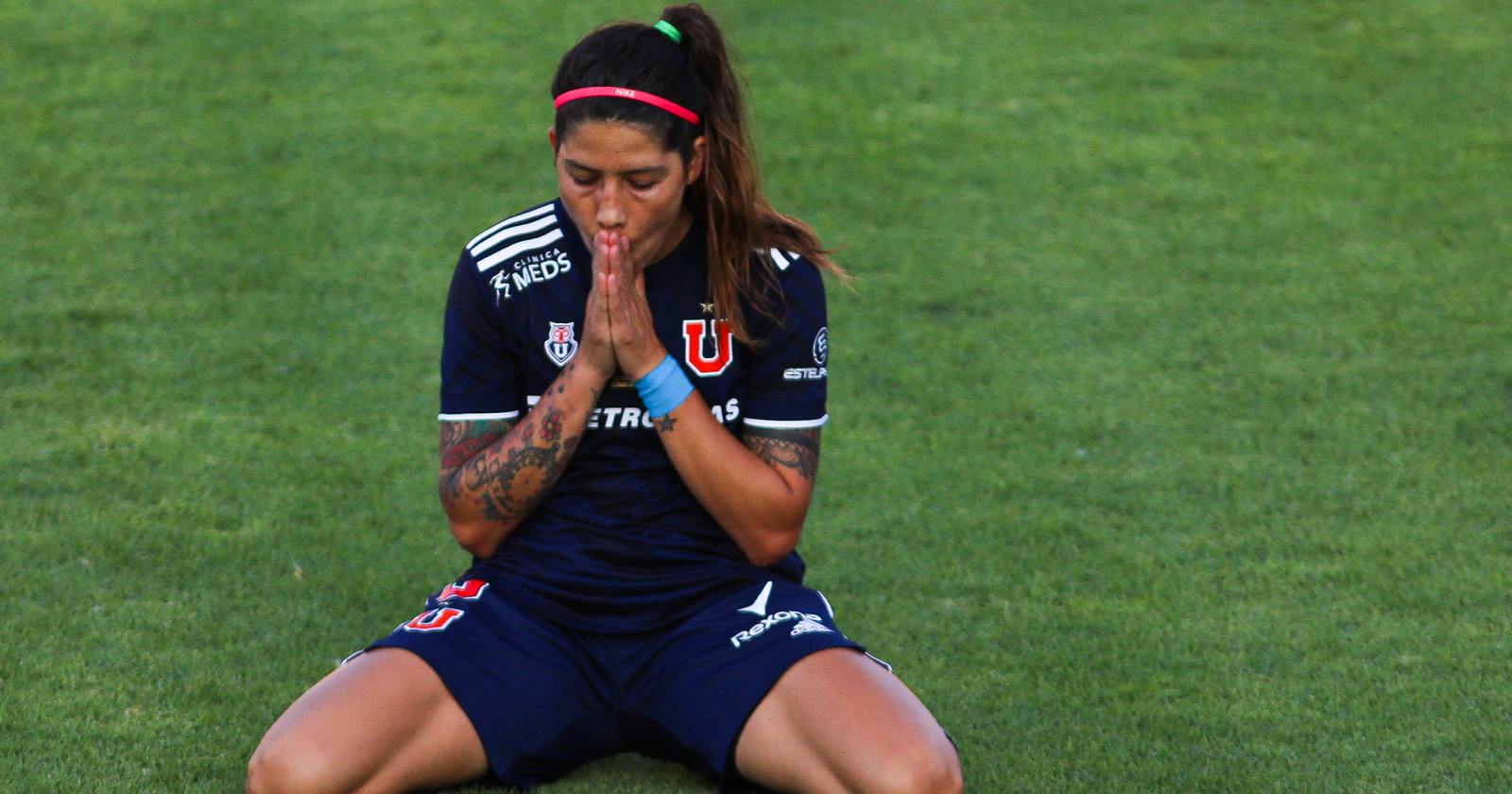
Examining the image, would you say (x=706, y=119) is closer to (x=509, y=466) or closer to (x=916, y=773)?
(x=509, y=466)

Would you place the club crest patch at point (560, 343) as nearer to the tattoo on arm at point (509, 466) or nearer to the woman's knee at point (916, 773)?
the tattoo on arm at point (509, 466)

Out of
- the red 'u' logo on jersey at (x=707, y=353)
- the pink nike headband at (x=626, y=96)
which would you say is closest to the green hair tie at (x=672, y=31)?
the pink nike headband at (x=626, y=96)

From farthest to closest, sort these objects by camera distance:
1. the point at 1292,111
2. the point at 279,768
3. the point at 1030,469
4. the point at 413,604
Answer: the point at 1292,111, the point at 1030,469, the point at 413,604, the point at 279,768

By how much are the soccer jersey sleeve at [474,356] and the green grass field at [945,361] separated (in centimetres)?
74

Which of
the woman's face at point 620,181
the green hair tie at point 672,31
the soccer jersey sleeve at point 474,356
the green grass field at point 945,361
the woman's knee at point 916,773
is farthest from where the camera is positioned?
the green grass field at point 945,361

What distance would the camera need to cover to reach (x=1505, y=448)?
5.11 meters

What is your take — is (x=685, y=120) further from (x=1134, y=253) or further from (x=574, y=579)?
(x=1134, y=253)

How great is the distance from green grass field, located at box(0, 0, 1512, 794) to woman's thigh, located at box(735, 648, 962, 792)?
34 cm

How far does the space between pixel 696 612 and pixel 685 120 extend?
0.91 meters

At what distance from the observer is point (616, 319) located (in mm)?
3148

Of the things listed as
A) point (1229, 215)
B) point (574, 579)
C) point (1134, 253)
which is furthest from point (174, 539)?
point (1229, 215)

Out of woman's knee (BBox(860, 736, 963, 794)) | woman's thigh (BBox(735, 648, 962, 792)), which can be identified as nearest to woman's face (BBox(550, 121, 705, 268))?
woman's thigh (BBox(735, 648, 962, 792))

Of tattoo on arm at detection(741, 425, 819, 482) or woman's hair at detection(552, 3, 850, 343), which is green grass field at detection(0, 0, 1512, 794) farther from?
woman's hair at detection(552, 3, 850, 343)

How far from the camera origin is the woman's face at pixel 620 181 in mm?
3111
